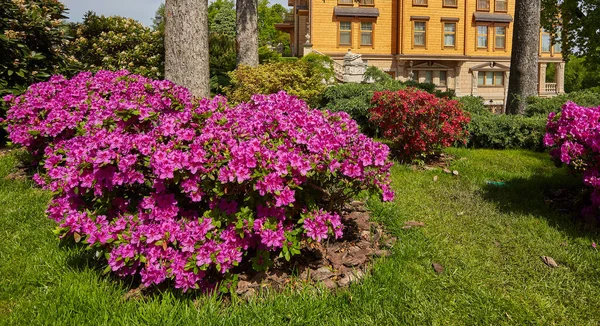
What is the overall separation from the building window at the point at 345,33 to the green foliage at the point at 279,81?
51.0 ft

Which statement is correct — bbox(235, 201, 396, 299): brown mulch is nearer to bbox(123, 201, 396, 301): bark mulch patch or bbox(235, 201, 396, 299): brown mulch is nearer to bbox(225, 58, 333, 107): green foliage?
bbox(123, 201, 396, 301): bark mulch patch

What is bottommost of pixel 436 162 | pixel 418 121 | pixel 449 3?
pixel 436 162

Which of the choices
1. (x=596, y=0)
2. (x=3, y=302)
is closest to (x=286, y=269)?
(x=3, y=302)

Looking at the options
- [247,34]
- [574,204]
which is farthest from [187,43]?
[574,204]

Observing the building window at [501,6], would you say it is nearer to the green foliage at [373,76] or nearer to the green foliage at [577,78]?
the green foliage at [373,76]

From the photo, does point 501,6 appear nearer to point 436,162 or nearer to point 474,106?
point 474,106

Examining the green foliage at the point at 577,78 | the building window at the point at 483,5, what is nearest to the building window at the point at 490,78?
the building window at the point at 483,5

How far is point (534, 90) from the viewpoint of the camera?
12.4 meters

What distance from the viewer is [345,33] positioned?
27.3 metres

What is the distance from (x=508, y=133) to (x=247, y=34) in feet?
27.8

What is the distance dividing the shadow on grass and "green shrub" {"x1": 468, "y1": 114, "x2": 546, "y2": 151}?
2681 mm

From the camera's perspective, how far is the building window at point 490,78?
30967mm

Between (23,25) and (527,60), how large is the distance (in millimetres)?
12597

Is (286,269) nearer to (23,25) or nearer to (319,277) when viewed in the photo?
(319,277)
